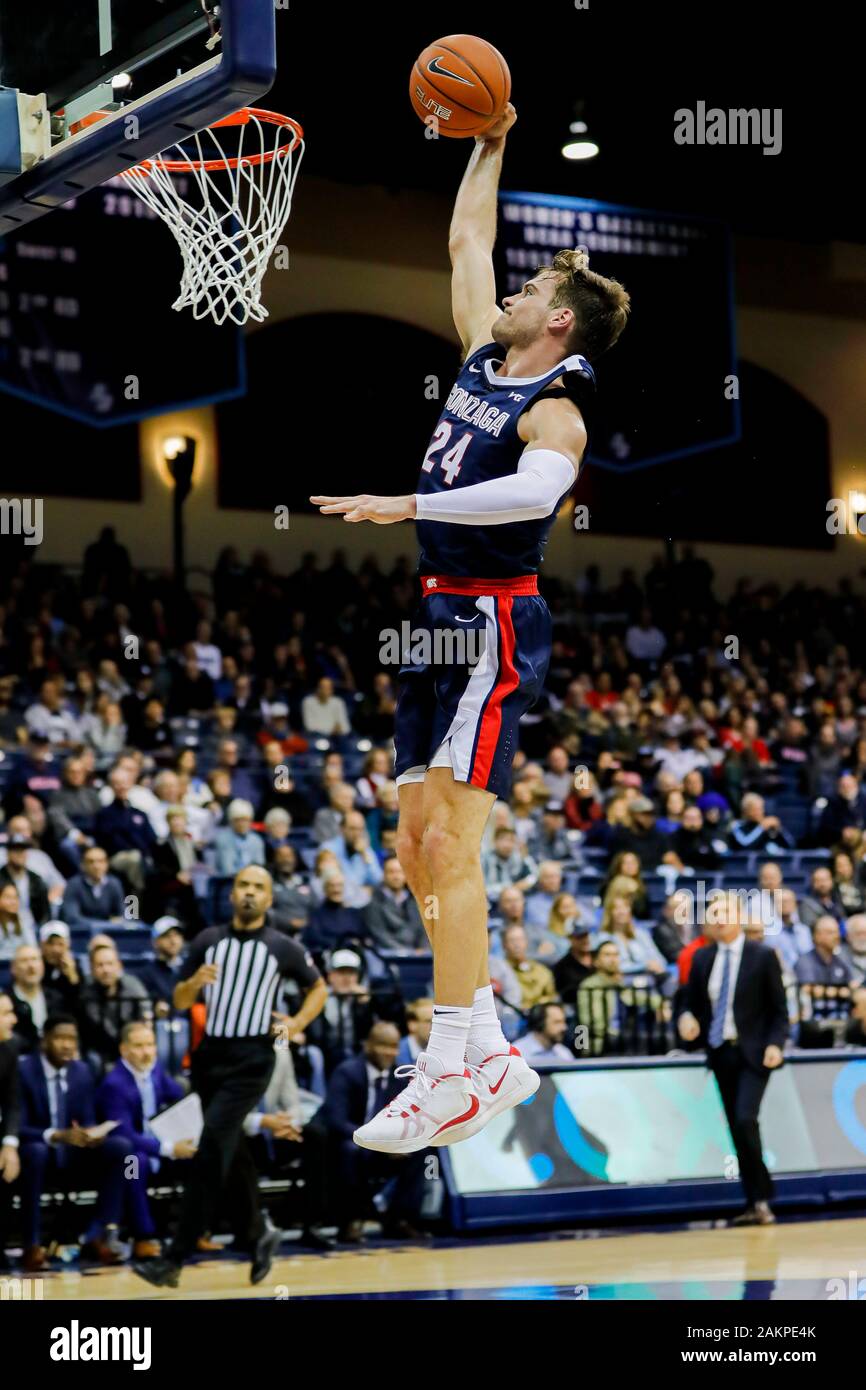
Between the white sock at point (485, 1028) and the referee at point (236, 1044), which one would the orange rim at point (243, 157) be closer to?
the white sock at point (485, 1028)

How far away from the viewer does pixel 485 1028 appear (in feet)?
17.5

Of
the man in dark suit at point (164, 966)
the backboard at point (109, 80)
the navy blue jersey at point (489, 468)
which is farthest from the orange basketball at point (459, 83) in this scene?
the man in dark suit at point (164, 966)

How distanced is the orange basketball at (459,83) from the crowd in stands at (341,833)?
6157 millimetres

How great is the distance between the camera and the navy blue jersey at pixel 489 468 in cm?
522

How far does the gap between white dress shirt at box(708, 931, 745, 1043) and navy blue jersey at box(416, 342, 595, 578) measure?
649 centimetres

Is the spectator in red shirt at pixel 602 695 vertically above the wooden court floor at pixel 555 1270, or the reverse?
the spectator in red shirt at pixel 602 695

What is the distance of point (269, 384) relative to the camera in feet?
69.2

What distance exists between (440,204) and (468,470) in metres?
17.0

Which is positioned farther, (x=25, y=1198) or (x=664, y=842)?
(x=664, y=842)

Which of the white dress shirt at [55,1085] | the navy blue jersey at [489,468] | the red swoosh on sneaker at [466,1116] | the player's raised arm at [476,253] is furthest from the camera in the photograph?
the white dress shirt at [55,1085]

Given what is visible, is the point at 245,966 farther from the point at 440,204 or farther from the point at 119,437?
the point at 440,204

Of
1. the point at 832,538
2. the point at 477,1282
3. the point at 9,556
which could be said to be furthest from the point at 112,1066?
the point at 832,538

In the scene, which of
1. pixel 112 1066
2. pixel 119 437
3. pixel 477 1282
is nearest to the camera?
pixel 477 1282

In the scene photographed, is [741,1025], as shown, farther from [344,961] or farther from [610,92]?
[610,92]
